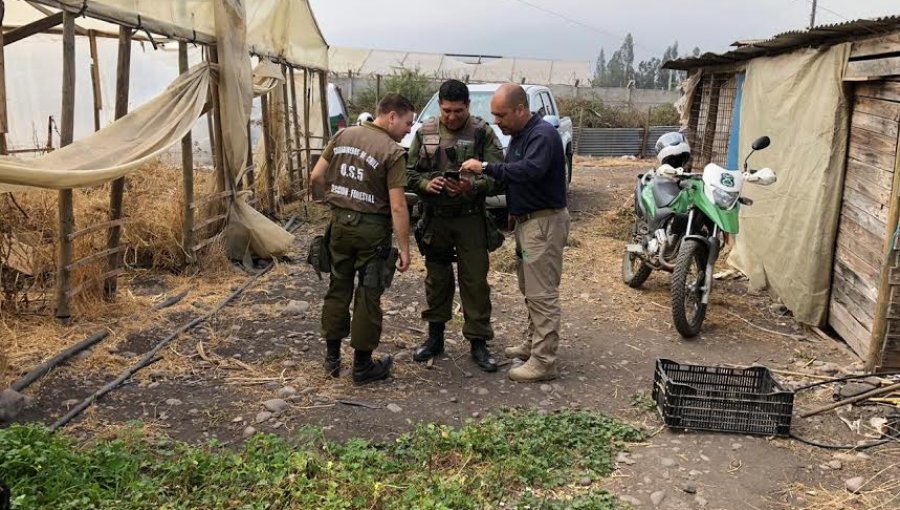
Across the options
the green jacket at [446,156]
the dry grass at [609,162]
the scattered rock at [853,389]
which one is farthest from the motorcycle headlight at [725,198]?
the dry grass at [609,162]

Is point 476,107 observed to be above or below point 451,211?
above

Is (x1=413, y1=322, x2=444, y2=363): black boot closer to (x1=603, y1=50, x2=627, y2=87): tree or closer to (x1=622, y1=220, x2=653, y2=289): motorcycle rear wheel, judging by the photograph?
(x1=622, y1=220, x2=653, y2=289): motorcycle rear wheel

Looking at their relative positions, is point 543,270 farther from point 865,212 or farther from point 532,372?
point 865,212

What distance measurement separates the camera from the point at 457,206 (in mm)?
4398

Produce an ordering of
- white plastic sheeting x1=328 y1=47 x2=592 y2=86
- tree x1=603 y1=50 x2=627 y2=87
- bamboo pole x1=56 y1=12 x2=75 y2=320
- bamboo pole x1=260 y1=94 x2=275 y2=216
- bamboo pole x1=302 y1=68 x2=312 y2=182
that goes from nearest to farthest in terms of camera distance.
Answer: bamboo pole x1=56 y1=12 x2=75 y2=320 < bamboo pole x1=260 y1=94 x2=275 y2=216 < bamboo pole x1=302 y1=68 x2=312 y2=182 < white plastic sheeting x1=328 y1=47 x2=592 y2=86 < tree x1=603 y1=50 x2=627 y2=87

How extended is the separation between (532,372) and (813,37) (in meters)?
3.85

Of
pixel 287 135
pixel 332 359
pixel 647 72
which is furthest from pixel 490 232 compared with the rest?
pixel 647 72

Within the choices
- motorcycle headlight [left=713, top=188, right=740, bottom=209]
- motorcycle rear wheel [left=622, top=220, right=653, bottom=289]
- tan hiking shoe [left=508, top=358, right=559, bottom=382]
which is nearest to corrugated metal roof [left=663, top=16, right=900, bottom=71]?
motorcycle headlight [left=713, top=188, right=740, bottom=209]

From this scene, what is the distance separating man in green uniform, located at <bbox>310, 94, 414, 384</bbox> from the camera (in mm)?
4070

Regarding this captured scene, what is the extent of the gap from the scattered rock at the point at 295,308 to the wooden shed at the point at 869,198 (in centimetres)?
414

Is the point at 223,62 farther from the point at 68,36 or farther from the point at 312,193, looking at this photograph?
the point at 312,193

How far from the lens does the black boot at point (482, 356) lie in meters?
4.59

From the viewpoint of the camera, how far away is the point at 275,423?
3.77 metres

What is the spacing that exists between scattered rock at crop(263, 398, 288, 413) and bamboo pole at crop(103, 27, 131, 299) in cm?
230
